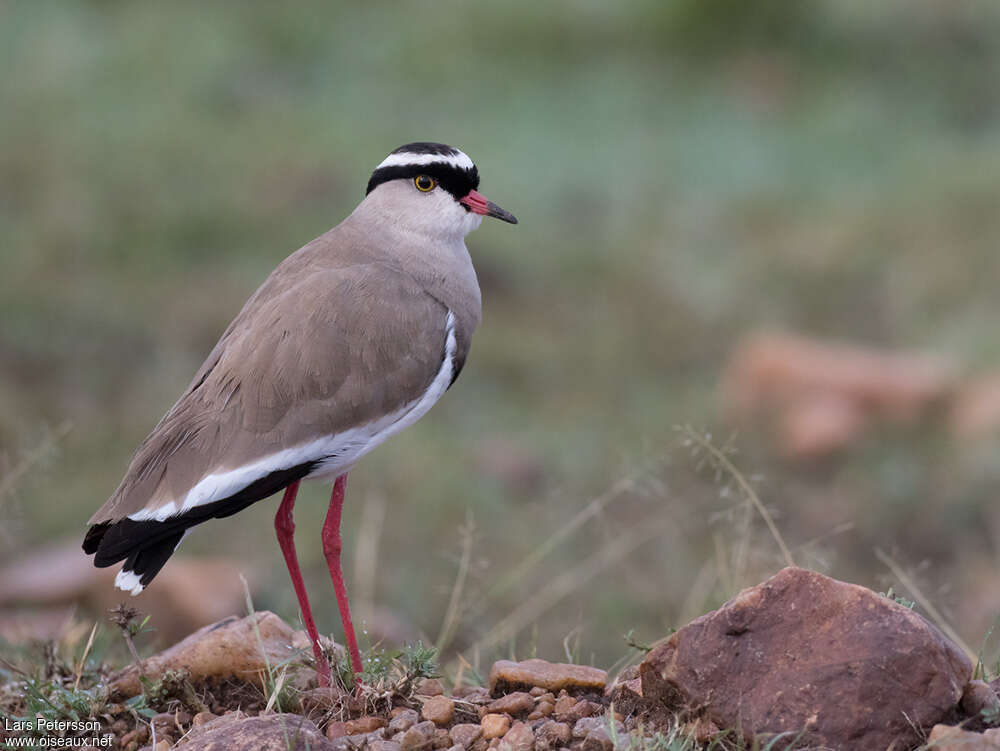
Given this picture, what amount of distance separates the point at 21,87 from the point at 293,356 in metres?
8.23

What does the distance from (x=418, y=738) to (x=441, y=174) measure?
2069 millimetres

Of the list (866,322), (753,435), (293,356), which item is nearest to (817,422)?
(753,435)

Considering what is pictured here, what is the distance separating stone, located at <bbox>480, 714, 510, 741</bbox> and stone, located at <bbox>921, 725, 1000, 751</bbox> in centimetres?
105

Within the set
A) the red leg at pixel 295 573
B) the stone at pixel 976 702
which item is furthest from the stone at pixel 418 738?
the stone at pixel 976 702

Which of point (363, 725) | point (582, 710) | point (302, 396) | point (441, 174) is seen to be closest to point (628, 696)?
point (582, 710)

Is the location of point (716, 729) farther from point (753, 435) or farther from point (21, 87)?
point (21, 87)

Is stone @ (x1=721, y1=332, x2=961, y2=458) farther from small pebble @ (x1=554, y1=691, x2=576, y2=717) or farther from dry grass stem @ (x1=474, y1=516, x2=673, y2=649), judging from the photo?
small pebble @ (x1=554, y1=691, x2=576, y2=717)

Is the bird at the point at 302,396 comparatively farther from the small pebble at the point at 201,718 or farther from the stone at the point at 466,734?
the stone at the point at 466,734

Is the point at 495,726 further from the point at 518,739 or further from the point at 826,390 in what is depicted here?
the point at 826,390

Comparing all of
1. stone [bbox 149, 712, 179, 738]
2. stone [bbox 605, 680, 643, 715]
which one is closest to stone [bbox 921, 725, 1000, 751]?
stone [bbox 605, 680, 643, 715]

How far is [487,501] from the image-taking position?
26.2 ft

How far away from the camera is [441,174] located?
4785 millimetres

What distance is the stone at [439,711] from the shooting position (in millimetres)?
3654

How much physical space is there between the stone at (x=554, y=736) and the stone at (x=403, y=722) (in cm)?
35
